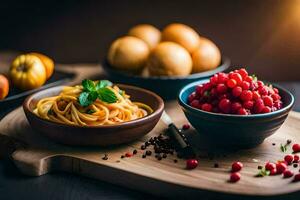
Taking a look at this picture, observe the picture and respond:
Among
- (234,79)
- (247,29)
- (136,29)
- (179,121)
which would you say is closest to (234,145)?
(234,79)

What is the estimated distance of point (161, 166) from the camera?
1299 mm

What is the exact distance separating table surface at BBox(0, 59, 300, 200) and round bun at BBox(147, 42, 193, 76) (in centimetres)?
59

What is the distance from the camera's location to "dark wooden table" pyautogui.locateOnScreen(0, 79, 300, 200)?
122 centimetres

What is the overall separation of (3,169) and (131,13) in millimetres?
1054

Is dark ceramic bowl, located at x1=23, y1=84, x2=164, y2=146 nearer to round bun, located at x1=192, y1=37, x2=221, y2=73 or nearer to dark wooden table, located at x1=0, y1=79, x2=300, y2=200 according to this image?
dark wooden table, located at x1=0, y1=79, x2=300, y2=200

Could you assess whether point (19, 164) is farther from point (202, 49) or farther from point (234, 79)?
point (202, 49)

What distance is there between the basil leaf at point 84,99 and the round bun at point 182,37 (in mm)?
553

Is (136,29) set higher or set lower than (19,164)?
higher

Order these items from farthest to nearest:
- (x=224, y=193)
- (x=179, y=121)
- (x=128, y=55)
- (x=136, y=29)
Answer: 1. (x=136, y=29)
2. (x=128, y=55)
3. (x=179, y=121)
4. (x=224, y=193)

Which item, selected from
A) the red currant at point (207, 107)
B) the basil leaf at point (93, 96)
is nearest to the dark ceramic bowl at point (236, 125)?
the red currant at point (207, 107)

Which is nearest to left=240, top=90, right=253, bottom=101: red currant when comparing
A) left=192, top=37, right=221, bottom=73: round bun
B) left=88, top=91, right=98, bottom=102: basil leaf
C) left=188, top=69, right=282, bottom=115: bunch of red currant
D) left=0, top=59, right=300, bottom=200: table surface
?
left=188, top=69, right=282, bottom=115: bunch of red currant

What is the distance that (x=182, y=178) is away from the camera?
4.03ft

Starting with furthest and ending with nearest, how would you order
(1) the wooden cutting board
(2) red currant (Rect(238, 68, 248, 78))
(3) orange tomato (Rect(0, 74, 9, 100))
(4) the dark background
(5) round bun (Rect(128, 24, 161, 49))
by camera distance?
(4) the dark background, (5) round bun (Rect(128, 24, 161, 49)), (3) orange tomato (Rect(0, 74, 9, 100)), (2) red currant (Rect(238, 68, 248, 78)), (1) the wooden cutting board

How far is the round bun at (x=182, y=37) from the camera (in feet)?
6.23
